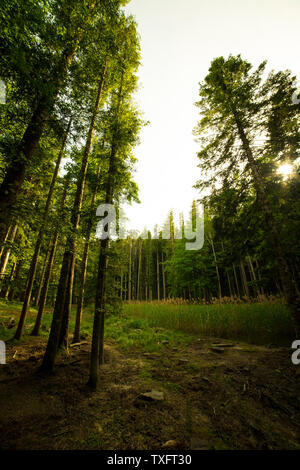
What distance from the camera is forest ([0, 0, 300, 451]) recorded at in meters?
2.97

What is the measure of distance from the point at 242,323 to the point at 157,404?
20.6 feet

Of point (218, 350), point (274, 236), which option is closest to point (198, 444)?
point (218, 350)

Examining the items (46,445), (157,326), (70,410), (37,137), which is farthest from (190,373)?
(37,137)

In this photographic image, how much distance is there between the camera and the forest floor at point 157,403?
256 centimetres

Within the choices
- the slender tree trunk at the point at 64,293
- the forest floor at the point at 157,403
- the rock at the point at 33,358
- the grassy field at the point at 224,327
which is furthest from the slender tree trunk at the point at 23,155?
the rock at the point at 33,358

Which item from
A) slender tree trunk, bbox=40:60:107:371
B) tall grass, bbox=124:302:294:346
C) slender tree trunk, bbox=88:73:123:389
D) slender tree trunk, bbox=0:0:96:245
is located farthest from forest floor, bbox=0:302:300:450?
slender tree trunk, bbox=0:0:96:245

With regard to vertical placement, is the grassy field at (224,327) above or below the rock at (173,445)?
above

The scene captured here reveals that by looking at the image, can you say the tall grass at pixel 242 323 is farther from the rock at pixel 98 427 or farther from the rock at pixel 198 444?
the rock at pixel 198 444

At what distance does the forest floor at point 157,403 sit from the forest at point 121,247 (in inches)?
1.1

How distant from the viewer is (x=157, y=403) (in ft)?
11.4

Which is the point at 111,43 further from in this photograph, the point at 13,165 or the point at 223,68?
the point at 223,68

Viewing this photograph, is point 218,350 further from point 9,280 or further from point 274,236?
point 9,280
